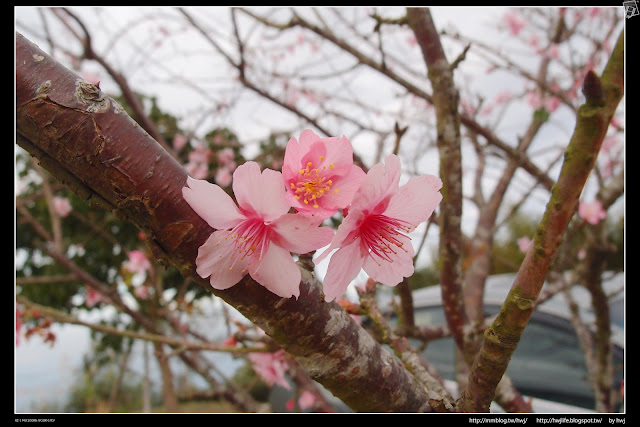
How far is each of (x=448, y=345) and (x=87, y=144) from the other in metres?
3.73

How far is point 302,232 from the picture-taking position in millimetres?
614

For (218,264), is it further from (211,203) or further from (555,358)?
(555,358)

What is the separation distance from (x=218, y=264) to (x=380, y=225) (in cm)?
27

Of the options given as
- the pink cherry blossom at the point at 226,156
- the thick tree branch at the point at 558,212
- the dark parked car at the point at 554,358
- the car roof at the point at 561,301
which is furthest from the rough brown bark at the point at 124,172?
the pink cherry blossom at the point at 226,156

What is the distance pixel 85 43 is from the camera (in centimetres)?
239

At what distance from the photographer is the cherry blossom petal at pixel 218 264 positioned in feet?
2.02

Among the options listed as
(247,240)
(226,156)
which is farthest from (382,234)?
(226,156)

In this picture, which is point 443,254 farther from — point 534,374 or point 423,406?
point 534,374

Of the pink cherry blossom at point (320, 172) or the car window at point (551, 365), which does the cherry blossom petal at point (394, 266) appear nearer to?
the pink cherry blossom at point (320, 172)

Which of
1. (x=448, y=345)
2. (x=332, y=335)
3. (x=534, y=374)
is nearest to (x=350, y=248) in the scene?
(x=332, y=335)

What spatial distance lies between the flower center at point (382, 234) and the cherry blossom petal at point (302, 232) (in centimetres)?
8

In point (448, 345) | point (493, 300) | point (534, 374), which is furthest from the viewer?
point (448, 345)

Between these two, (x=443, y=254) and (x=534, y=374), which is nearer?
(x=443, y=254)
